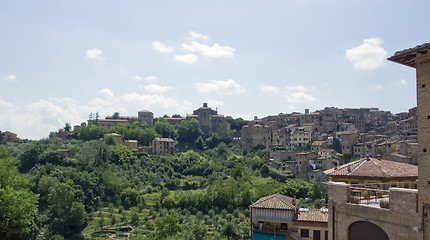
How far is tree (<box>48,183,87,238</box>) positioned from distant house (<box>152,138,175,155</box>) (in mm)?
35432

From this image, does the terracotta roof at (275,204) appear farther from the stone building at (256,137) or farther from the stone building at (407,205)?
the stone building at (256,137)

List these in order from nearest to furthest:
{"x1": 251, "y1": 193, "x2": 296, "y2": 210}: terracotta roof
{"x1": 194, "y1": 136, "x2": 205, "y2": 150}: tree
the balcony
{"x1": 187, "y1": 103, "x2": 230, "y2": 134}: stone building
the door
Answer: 1. the balcony
2. the door
3. {"x1": 251, "y1": 193, "x2": 296, "y2": 210}: terracotta roof
4. {"x1": 194, "y1": 136, "x2": 205, "y2": 150}: tree
5. {"x1": 187, "y1": 103, "x2": 230, "y2": 134}: stone building

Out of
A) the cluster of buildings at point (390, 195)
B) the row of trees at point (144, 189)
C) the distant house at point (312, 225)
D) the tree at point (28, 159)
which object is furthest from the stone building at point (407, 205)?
the tree at point (28, 159)

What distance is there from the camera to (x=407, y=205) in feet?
35.1

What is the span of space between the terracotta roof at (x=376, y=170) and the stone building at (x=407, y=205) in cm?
349

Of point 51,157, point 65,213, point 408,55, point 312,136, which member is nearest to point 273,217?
point 408,55

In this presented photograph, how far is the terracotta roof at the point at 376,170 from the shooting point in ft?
51.2

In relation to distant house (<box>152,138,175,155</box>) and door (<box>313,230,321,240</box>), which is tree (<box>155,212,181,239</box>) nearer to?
door (<box>313,230,321,240</box>)

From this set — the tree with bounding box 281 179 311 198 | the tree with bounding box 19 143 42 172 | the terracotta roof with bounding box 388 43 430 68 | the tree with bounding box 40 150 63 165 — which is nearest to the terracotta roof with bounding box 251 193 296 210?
the terracotta roof with bounding box 388 43 430 68

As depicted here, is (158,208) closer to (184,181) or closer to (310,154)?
(184,181)

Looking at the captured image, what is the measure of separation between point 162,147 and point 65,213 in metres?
38.8

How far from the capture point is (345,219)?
12672 millimetres

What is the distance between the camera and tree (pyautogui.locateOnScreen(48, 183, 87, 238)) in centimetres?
4616

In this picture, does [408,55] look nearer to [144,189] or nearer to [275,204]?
[275,204]
